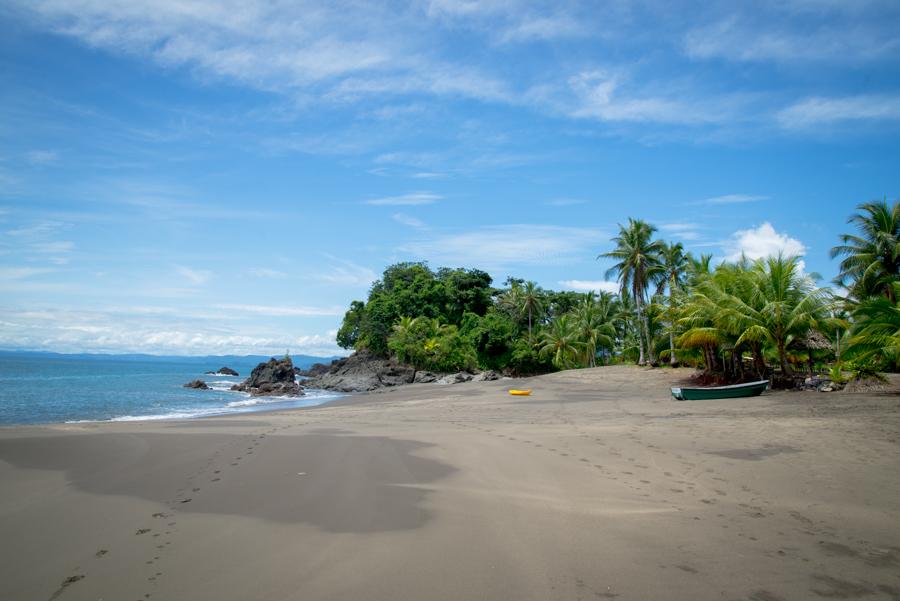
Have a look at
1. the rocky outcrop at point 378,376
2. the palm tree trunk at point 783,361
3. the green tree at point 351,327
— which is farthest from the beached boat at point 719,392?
the green tree at point 351,327

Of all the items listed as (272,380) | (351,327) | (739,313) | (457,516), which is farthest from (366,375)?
(457,516)

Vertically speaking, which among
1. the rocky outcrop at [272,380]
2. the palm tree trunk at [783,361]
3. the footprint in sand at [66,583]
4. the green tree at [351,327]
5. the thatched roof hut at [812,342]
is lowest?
the rocky outcrop at [272,380]

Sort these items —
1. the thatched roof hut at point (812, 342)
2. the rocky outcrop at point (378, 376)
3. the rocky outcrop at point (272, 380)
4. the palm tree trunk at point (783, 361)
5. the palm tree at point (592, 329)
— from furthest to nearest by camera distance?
the palm tree at point (592, 329), the rocky outcrop at point (378, 376), the rocky outcrop at point (272, 380), the thatched roof hut at point (812, 342), the palm tree trunk at point (783, 361)

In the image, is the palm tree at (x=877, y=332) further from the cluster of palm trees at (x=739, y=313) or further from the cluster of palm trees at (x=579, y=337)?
the cluster of palm trees at (x=579, y=337)

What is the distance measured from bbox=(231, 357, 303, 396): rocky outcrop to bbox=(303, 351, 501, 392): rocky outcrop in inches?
98.4

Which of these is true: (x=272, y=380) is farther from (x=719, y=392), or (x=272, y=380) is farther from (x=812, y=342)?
(x=812, y=342)

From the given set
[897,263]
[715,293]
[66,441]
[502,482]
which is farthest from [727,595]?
[897,263]

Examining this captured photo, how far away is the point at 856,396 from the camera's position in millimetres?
17578

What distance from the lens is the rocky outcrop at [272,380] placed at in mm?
41531

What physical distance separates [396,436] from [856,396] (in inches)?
627

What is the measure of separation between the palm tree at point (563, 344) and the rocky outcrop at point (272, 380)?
23.0 m

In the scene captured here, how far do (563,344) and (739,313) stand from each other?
84.8 feet

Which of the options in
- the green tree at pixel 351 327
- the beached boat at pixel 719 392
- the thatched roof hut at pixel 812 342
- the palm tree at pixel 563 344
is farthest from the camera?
the green tree at pixel 351 327

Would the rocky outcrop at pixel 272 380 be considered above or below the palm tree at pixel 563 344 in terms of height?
below
